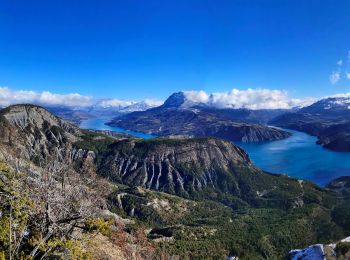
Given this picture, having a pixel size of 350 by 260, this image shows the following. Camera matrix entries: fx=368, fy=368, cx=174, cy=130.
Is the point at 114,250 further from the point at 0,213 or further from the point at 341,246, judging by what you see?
the point at 341,246

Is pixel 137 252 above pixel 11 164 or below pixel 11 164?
below

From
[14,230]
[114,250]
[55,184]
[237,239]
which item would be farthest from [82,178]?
[237,239]

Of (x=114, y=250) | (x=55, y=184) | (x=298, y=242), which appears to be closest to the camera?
(x=55, y=184)

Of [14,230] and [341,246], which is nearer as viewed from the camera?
[14,230]

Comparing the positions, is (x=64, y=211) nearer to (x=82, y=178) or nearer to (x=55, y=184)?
(x=55, y=184)

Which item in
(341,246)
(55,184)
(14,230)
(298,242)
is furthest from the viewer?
(298,242)

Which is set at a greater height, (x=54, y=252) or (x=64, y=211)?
(x=64, y=211)

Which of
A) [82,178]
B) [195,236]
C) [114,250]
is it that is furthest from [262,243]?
[82,178]

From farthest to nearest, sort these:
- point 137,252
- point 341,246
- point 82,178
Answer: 1. point 341,246
2. point 137,252
3. point 82,178


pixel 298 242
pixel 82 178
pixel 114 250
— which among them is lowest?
pixel 298 242
